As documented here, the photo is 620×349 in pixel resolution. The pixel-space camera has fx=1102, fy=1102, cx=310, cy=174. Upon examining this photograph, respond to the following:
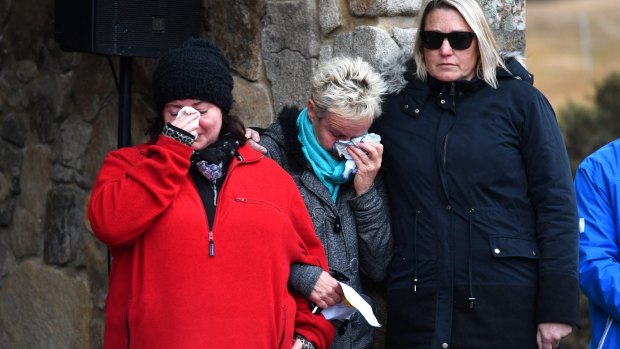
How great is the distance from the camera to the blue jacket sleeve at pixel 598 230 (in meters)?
3.37

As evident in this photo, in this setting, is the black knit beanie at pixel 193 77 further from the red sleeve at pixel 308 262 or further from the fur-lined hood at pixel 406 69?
the fur-lined hood at pixel 406 69

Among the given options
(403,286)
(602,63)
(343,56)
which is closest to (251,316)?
(403,286)

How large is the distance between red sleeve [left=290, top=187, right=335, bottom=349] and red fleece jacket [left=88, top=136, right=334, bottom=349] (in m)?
0.11

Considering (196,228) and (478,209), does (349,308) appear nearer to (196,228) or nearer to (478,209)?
(478,209)

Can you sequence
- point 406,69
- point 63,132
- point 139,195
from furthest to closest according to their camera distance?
point 63,132 < point 406,69 < point 139,195

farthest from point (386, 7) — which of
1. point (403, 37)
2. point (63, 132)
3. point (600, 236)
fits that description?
point (63, 132)

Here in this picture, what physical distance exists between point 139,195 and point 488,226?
1006mm

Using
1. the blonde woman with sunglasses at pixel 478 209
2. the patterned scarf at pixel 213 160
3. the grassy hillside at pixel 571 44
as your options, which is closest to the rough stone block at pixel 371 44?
the blonde woman with sunglasses at pixel 478 209

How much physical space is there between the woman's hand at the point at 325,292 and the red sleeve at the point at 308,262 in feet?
0.13

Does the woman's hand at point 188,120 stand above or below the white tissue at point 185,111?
below

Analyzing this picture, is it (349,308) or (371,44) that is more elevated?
(371,44)

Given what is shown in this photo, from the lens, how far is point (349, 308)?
10.5 feet

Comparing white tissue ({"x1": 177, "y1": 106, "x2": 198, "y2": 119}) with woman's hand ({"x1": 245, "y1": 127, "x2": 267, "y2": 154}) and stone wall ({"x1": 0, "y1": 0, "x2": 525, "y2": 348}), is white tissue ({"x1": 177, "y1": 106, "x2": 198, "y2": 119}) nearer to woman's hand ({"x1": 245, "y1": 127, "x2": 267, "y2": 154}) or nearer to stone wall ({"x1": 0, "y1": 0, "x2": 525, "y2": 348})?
woman's hand ({"x1": 245, "y1": 127, "x2": 267, "y2": 154})

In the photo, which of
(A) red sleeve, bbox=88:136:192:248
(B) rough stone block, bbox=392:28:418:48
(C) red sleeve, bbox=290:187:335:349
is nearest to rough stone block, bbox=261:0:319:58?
(B) rough stone block, bbox=392:28:418:48
